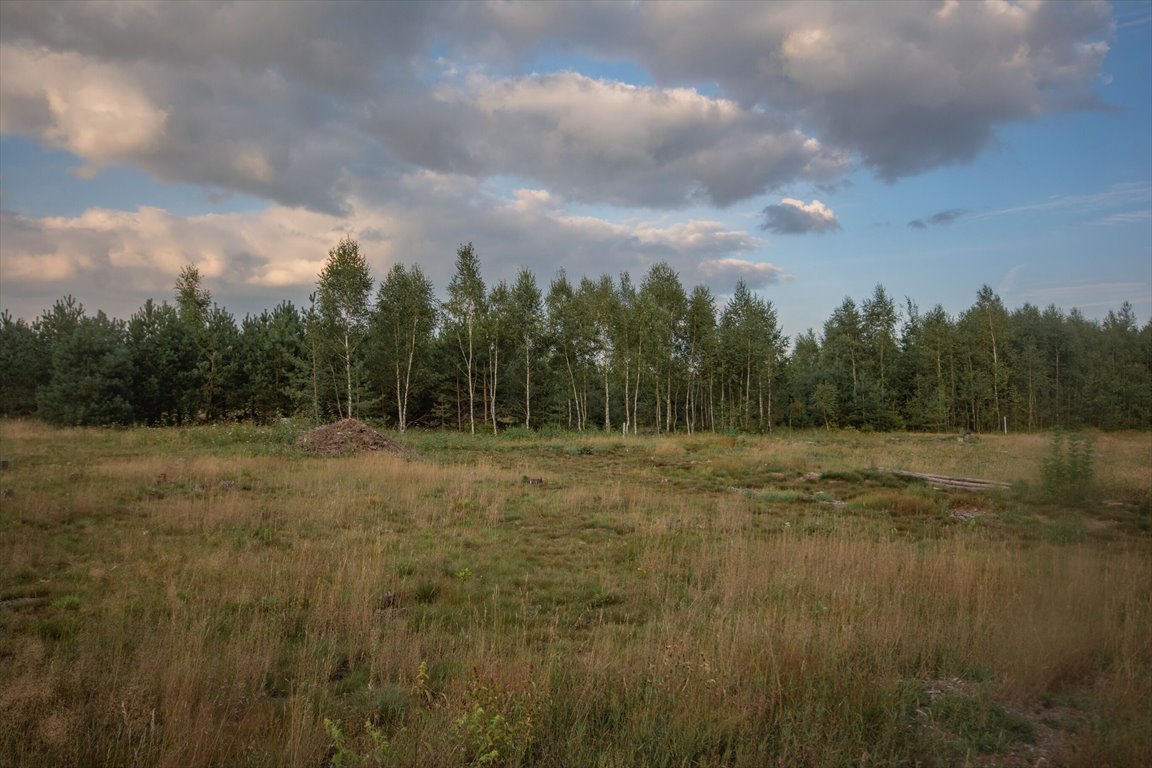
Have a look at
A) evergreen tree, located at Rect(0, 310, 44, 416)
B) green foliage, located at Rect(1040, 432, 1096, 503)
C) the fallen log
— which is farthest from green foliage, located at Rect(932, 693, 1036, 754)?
evergreen tree, located at Rect(0, 310, 44, 416)

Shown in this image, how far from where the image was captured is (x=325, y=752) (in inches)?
148

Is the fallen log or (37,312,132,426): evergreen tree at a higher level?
(37,312,132,426): evergreen tree

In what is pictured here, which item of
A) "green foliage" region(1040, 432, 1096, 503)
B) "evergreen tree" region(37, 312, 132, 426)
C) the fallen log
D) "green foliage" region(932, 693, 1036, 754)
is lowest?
the fallen log

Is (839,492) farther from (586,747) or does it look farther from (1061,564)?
(586,747)

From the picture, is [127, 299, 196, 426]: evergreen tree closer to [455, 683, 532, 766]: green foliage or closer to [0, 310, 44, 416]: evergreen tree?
[0, 310, 44, 416]: evergreen tree

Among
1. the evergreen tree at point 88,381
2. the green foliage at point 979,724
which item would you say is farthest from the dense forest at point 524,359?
the green foliage at point 979,724

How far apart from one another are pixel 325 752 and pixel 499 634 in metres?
2.31

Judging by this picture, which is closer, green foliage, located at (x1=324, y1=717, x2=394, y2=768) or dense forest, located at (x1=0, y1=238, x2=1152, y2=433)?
green foliage, located at (x1=324, y1=717, x2=394, y2=768)

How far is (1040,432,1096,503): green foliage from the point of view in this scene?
7.36 meters

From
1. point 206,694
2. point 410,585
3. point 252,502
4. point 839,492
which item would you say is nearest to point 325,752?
point 206,694

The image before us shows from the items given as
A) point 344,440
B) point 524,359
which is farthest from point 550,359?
point 344,440

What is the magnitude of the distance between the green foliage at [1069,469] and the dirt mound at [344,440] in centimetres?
2192

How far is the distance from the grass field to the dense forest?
25.0 meters

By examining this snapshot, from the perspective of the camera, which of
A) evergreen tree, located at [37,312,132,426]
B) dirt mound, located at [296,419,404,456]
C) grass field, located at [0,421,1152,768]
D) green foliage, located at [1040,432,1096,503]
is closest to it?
grass field, located at [0,421,1152,768]
